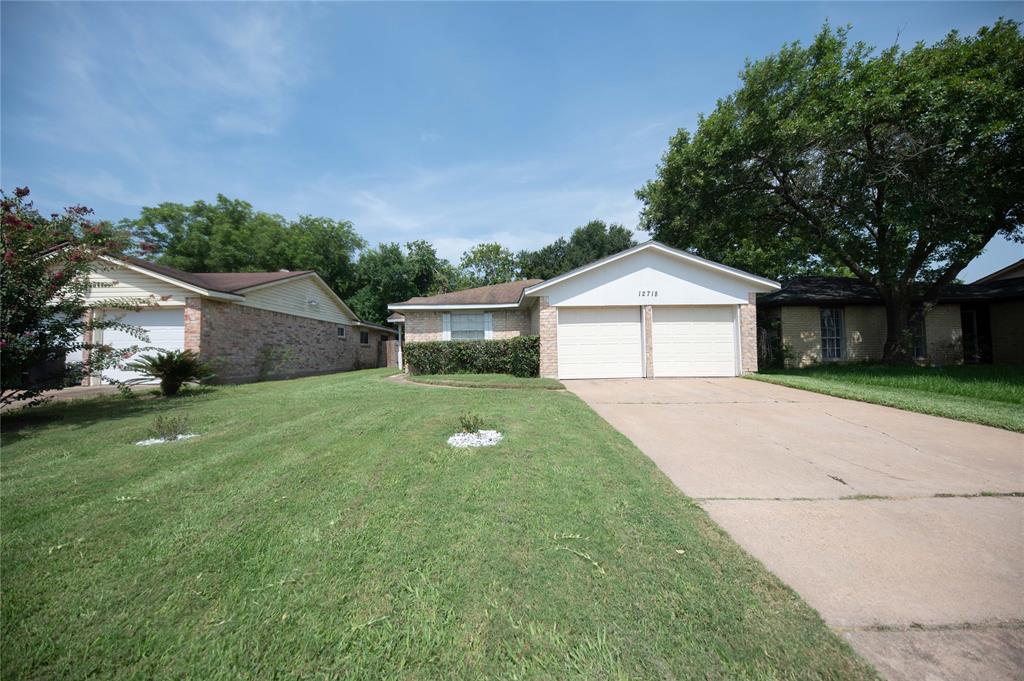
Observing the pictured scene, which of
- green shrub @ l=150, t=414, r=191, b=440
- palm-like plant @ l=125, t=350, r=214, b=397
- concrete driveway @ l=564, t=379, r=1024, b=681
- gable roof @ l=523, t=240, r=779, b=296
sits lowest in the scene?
concrete driveway @ l=564, t=379, r=1024, b=681

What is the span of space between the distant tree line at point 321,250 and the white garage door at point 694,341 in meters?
18.0

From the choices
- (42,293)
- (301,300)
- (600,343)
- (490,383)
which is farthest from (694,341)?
(301,300)

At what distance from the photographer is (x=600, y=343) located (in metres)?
12.1

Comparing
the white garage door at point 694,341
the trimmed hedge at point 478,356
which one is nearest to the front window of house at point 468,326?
the trimmed hedge at point 478,356

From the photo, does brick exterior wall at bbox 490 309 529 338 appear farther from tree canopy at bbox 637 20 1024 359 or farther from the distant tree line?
the distant tree line

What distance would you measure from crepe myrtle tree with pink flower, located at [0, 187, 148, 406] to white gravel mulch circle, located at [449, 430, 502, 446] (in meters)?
7.04

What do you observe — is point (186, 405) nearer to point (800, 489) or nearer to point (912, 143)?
point (800, 489)

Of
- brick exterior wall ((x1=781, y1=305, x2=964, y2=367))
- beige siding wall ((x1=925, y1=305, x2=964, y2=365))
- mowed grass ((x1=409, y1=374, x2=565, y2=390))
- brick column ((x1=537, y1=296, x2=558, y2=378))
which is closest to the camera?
mowed grass ((x1=409, y1=374, x2=565, y2=390))

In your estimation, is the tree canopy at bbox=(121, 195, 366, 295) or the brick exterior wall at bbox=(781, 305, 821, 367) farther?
the tree canopy at bbox=(121, 195, 366, 295)

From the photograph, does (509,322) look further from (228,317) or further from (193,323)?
(193,323)

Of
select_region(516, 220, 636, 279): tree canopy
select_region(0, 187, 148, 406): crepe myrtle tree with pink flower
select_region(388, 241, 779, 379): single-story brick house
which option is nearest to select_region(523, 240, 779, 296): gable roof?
select_region(388, 241, 779, 379): single-story brick house

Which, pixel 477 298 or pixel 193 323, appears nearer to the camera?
pixel 193 323

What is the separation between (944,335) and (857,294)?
3867 mm

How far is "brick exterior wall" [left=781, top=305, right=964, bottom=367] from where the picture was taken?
14.5m
